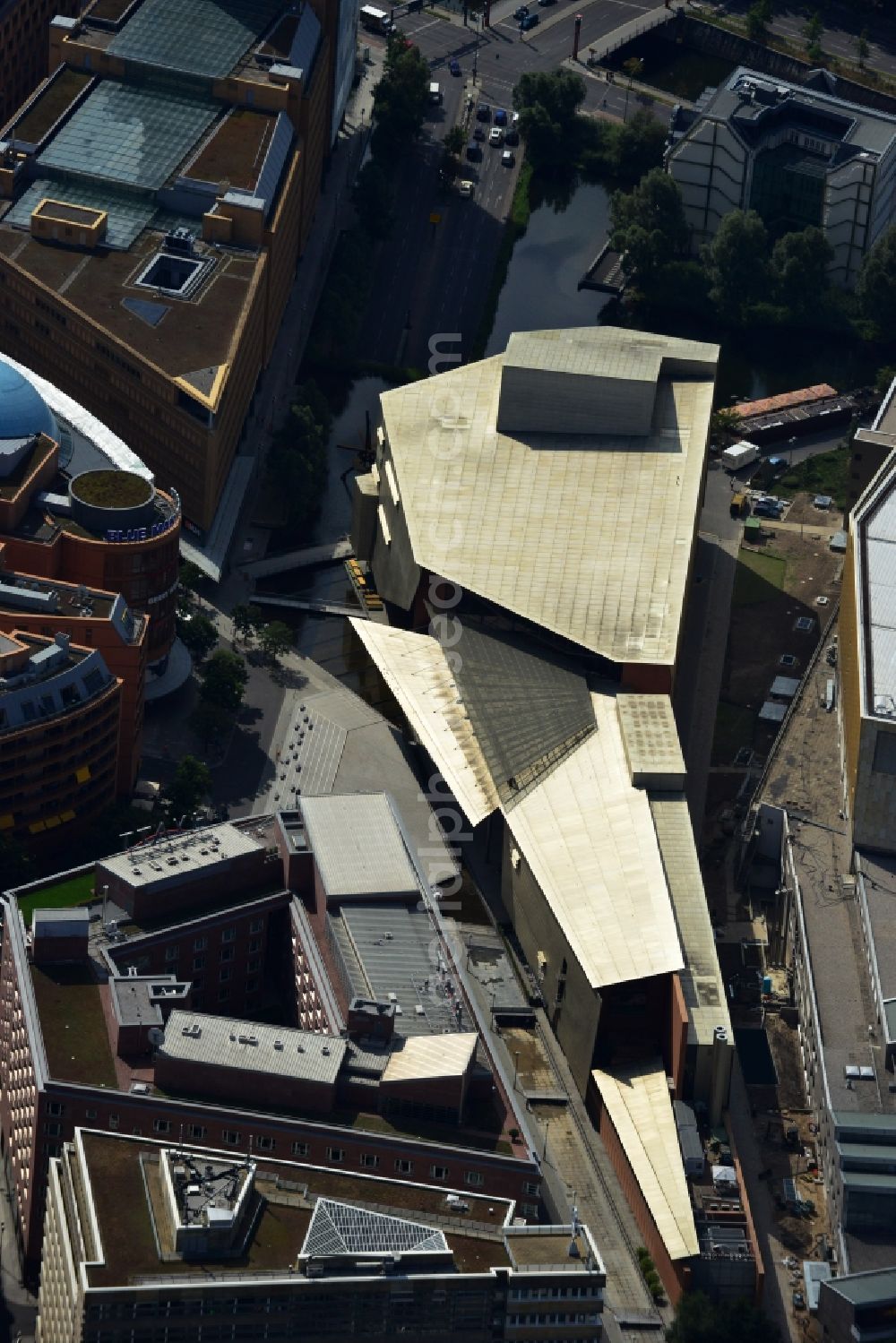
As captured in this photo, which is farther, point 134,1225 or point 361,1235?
point 361,1235

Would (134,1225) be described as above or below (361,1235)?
below

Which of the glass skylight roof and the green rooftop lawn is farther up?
the glass skylight roof

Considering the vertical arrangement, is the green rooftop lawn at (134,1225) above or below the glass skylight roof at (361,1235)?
below

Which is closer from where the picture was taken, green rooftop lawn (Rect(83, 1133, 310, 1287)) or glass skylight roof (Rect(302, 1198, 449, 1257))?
green rooftop lawn (Rect(83, 1133, 310, 1287))

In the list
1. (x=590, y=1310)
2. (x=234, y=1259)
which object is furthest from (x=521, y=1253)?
(x=234, y=1259)

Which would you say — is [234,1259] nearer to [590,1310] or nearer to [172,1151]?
[172,1151]

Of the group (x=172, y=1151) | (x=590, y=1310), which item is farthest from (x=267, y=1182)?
(x=590, y=1310)

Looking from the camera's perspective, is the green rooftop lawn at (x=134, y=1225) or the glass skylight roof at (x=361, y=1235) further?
the glass skylight roof at (x=361, y=1235)
